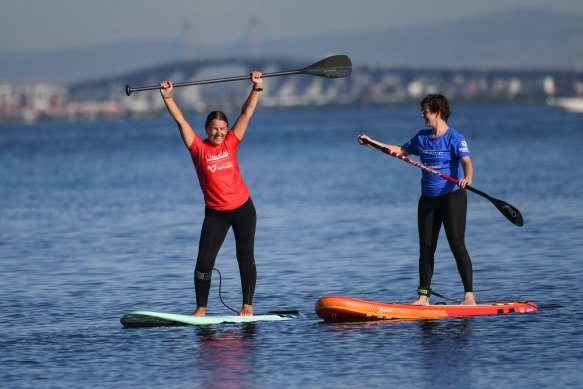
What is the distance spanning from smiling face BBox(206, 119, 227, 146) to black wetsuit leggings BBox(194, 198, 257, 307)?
623 millimetres

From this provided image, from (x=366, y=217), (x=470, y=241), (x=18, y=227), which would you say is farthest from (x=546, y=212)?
(x=18, y=227)

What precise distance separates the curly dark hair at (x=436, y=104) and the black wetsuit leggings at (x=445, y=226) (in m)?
0.71

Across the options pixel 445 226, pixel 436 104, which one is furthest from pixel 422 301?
pixel 436 104

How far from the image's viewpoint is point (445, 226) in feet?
37.9

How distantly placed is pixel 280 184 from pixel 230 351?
27.1 metres

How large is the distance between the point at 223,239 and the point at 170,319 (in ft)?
2.74

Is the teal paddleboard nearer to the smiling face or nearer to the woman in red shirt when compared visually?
the woman in red shirt

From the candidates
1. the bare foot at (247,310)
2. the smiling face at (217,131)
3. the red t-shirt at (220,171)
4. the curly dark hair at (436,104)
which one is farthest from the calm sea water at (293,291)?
the curly dark hair at (436,104)

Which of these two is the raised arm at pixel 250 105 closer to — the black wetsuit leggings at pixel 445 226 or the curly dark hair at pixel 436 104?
the curly dark hair at pixel 436 104

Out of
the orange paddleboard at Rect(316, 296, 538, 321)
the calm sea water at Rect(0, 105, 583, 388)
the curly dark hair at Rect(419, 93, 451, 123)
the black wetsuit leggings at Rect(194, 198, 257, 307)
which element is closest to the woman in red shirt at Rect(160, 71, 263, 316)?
the black wetsuit leggings at Rect(194, 198, 257, 307)

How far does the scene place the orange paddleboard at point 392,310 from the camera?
1141cm

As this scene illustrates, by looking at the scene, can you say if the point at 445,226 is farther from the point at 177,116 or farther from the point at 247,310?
the point at 177,116

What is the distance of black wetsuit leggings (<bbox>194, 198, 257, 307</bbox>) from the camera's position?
11.3m

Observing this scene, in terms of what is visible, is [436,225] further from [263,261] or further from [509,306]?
[263,261]
